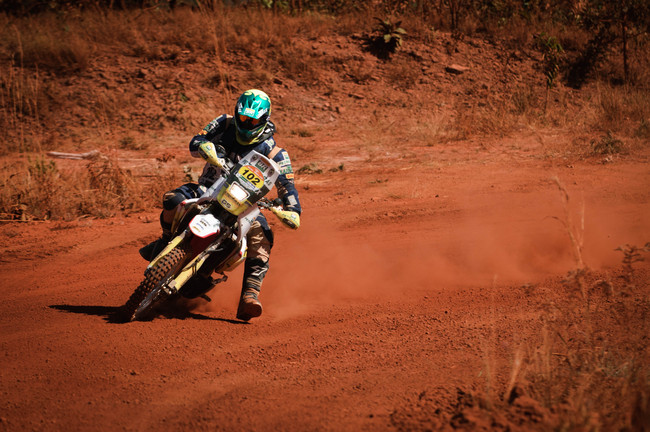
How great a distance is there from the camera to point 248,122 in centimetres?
543

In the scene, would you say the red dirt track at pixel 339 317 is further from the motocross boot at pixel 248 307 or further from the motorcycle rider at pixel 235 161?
the motorcycle rider at pixel 235 161

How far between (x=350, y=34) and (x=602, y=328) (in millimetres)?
15475

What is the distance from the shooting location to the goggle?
5.41m

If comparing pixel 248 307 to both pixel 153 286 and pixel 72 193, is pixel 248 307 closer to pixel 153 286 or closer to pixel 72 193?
pixel 153 286

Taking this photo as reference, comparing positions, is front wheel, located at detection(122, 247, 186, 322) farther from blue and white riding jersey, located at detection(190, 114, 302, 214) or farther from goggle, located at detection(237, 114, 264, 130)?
goggle, located at detection(237, 114, 264, 130)

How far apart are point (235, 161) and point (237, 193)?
76 cm

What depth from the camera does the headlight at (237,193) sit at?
16.2 feet

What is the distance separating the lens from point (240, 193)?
495 centimetres

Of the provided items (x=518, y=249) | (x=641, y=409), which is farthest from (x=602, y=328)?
(x=518, y=249)

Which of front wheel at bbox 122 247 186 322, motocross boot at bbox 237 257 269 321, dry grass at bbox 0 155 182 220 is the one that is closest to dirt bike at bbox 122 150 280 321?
front wheel at bbox 122 247 186 322

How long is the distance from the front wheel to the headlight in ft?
2.06

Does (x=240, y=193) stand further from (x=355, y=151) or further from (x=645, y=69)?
(x=645, y=69)

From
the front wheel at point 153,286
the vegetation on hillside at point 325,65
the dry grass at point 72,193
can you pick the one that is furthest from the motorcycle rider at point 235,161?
the vegetation on hillside at point 325,65

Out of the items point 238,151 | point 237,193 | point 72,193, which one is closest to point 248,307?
point 237,193
